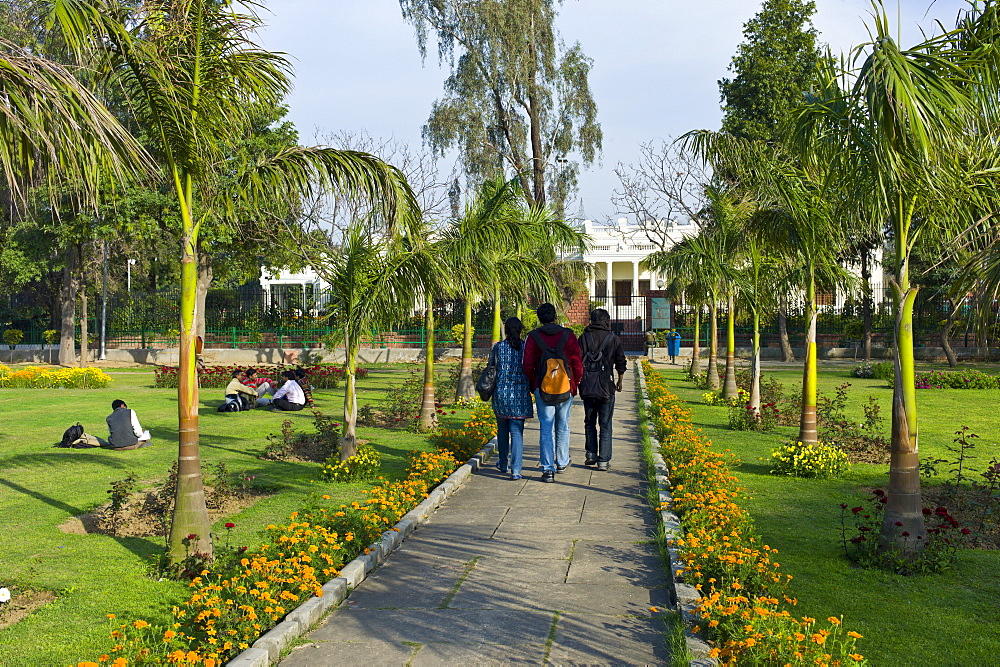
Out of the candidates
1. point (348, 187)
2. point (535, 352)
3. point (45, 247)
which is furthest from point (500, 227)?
point (45, 247)

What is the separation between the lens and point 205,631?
4.55 metres

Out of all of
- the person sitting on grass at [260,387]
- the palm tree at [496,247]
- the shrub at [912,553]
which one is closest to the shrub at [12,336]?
the person sitting on grass at [260,387]

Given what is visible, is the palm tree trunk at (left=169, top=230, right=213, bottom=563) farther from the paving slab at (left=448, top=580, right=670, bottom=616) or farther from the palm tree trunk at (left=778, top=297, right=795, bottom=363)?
the palm tree trunk at (left=778, top=297, right=795, bottom=363)

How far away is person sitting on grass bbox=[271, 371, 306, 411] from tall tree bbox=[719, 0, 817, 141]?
20.8 m

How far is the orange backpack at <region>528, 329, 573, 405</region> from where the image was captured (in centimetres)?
914

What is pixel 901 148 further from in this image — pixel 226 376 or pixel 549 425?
pixel 226 376

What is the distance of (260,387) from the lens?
57.0ft

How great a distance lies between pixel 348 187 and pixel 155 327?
108ft

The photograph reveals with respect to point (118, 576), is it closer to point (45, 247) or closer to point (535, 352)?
point (535, 352)

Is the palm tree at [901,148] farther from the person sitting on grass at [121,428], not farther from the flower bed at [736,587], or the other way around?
the person sitting on grass at [121,428]

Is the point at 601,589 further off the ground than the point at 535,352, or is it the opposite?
the point at 535,352

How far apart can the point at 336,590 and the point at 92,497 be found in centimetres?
445

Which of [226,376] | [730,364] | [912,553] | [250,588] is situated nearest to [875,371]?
[730,364]

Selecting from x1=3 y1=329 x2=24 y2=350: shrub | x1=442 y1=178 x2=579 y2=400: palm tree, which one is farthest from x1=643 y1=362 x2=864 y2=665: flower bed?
x1=3 y1=329 x2=24 y2=350: shrub
